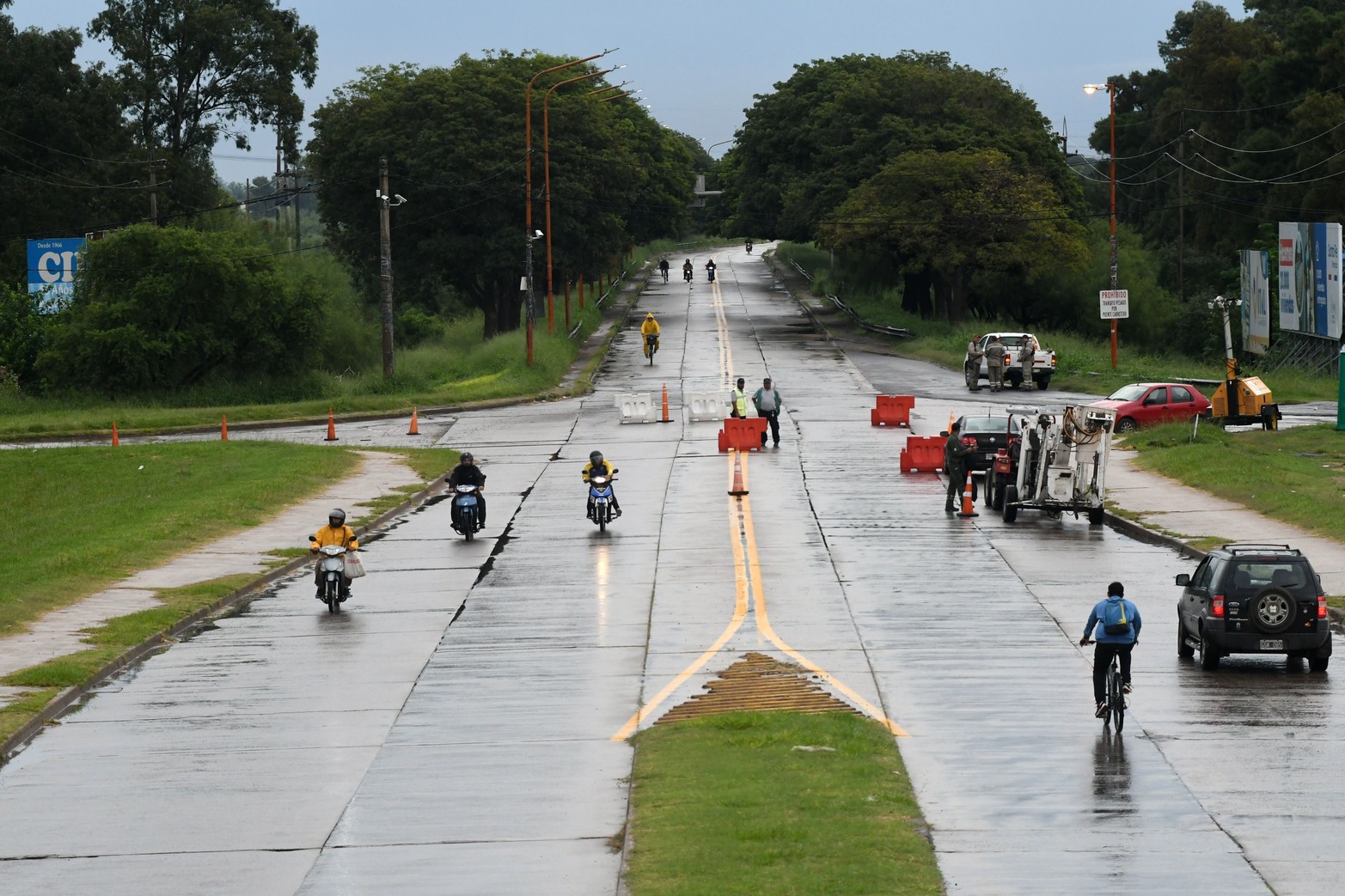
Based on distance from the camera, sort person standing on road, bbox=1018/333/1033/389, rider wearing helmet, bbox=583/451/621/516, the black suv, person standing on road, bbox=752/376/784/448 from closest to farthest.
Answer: the black suv
rider wearing helmet, bbox=583/451/621/516
person standing on road, bbox=752/376/784/448
person standing on road, bbox=1018/333/1033/389

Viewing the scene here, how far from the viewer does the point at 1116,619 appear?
15.5m

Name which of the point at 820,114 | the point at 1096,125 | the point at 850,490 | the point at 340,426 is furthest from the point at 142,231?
the point at 1096,125

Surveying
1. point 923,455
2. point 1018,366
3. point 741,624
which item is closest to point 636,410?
point 923,455

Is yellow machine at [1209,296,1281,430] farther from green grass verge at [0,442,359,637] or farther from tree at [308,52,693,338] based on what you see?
tree at [308,52,693,338]

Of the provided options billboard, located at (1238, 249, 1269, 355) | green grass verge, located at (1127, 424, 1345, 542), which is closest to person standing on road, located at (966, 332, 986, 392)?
green grass verge, located at (1127, 424, 1345, 542)

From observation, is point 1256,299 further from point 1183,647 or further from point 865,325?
point 1183,647

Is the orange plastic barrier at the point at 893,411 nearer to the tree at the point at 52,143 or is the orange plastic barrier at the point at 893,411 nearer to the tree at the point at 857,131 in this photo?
the tree at the point at 857,131

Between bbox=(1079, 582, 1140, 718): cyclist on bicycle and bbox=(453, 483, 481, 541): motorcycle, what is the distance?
1500cm

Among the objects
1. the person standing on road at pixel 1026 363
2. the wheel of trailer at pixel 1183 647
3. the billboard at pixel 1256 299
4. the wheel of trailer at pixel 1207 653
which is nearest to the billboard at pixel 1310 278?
the billboard at pixel 1256 299

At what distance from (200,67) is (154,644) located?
8160cm

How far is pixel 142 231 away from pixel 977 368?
1170 inches

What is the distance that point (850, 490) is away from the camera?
34656mm

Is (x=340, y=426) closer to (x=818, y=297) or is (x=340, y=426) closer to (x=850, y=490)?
(x=850, y=490)

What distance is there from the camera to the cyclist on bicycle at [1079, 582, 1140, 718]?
15492 mm
